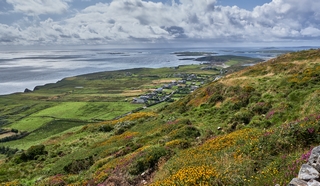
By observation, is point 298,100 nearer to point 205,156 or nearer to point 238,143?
point 238,143

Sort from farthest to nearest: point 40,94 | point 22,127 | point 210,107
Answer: point 40,94 < point 22,127 < point 210,107

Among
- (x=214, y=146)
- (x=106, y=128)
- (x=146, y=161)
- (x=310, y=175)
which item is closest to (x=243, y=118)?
(x=214, y=146)

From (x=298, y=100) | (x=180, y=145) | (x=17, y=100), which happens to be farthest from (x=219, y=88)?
(x=17, y=100)

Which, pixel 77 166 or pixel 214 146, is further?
pixel 77 166

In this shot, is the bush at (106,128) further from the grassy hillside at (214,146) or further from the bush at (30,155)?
the bush at (30,155)

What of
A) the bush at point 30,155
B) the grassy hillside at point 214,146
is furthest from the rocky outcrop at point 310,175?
the bush at point 30,155

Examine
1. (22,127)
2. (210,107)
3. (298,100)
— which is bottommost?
(22,127)

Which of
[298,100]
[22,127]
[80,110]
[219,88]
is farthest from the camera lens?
[80,110]

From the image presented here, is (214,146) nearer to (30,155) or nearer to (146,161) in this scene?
(146,161)

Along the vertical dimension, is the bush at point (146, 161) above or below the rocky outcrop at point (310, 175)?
below
